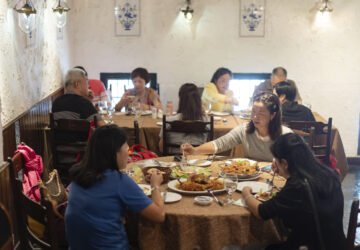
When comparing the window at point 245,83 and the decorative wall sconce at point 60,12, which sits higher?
the decorative wall sconce at point 60,12

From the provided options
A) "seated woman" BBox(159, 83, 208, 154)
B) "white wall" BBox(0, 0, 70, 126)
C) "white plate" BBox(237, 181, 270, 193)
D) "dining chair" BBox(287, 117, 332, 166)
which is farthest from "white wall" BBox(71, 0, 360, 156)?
"white plate" BBox(237, 181, 270, 193)

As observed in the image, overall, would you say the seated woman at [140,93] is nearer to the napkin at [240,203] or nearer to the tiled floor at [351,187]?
the tiled floor at [351,187]

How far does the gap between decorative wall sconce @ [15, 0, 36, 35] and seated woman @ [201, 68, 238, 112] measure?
2355 millimetres

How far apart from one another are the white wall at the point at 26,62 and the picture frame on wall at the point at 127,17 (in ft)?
3.51

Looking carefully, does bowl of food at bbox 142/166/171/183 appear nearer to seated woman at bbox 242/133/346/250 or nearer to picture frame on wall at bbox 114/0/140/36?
seated woman at bbox 242/133/346/250

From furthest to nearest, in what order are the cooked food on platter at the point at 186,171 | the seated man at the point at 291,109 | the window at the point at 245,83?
the window at the point at 245,83 < the seated man at the point at 291,109 < the cooked food on platter at the point at 186,171

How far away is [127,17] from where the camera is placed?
23.1 feet

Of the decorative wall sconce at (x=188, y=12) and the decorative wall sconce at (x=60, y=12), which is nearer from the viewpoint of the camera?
the decorative wall sconce at (x=60, y=12)

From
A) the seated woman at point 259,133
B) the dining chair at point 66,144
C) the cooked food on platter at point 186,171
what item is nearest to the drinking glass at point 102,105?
the dining chair at point 66,144

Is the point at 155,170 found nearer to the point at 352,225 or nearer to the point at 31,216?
the point at 31,216

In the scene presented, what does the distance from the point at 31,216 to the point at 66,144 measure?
1.96m

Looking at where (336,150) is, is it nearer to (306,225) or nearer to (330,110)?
(330,110)

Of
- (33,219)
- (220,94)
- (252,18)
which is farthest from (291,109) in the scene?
(33,219)

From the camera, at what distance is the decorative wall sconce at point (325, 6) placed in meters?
6.80
